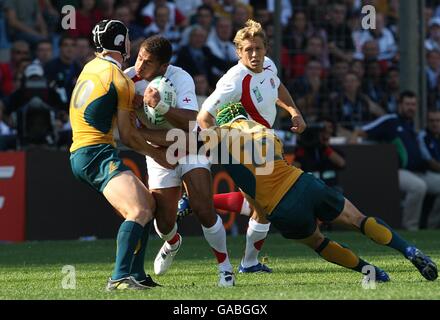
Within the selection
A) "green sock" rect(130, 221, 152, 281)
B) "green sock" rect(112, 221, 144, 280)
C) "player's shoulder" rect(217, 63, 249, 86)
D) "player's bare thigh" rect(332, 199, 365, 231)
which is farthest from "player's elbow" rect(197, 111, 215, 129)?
"player's bare thigh" rect(332, 199, 365, 231)

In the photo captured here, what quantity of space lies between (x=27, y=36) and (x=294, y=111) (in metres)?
8.96

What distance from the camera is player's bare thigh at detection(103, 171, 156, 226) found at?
864 cm

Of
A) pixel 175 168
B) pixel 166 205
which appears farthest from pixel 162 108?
pixel 166 205

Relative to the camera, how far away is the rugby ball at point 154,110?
30.1ft

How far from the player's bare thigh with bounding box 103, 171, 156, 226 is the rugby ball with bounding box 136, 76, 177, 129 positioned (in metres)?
0.80

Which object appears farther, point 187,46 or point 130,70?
point 187,46

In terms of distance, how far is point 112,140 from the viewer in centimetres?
896

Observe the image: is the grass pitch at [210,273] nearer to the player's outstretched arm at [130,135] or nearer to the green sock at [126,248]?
the green sock at [126,248]

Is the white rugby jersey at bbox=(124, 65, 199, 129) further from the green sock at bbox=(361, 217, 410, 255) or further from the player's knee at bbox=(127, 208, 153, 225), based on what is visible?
the green sock at bbox=(361, 217, 410, 255)

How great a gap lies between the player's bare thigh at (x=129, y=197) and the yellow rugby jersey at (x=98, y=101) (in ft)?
1.21

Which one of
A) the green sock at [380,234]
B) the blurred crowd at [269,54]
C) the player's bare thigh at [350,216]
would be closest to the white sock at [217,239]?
the player's bare thigh at [350,216]
